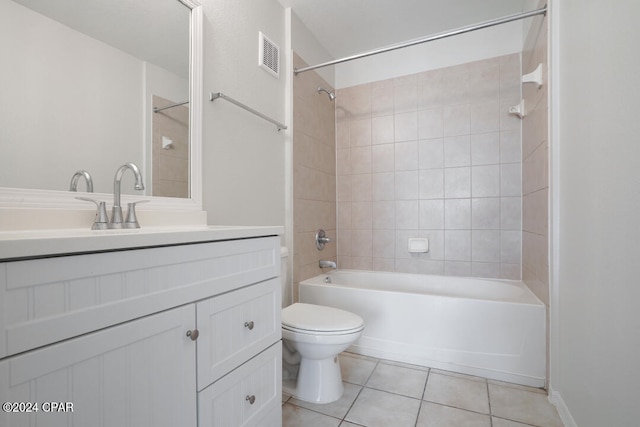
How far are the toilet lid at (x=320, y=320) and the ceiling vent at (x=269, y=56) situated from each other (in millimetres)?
1530

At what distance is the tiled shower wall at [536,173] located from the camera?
5.39 feet

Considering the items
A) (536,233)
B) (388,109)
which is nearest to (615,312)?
(536,233)

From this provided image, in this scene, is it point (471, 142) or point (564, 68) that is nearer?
point (564, 68)

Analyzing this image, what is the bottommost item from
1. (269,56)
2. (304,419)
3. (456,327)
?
(304,419)

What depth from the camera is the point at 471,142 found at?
2.48 m

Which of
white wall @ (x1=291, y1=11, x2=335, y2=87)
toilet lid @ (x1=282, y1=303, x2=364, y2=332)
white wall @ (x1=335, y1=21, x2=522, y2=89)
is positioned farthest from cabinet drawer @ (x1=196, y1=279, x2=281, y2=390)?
white wall @ (x1=335, y1=21, x2=522, y2=89)

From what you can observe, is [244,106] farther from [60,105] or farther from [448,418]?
[448,418]

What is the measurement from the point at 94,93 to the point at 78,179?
33 cm

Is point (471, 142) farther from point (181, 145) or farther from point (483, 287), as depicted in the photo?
point (181, 145)

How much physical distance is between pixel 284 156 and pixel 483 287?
1814mm

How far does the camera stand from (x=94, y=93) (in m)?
1.12

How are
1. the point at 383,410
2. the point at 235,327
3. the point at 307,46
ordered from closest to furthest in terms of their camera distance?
the point at 235,327 → the point at 383,410 → the point at 307,46

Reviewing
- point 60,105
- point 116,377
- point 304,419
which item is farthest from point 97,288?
point 304,419

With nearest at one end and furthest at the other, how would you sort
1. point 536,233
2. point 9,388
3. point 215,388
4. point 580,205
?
1. point 9,388
2. point 215,388
3. point 580,205
4. point 536,233
